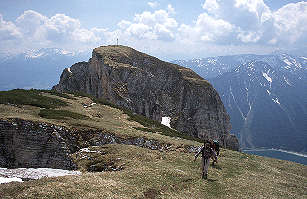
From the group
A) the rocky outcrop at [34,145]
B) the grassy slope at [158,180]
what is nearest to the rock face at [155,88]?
the grassy slope at [158,180]

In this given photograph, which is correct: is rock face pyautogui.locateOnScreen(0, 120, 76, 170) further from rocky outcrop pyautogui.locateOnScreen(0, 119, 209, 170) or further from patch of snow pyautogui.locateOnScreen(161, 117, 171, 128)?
patch of snow pyautogui.locateOnScreen(161, 117, 171, 128)

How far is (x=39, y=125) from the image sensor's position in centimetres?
3378

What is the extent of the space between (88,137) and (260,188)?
75.6 ft

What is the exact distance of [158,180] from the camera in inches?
840

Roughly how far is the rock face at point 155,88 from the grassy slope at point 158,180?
8218 cm

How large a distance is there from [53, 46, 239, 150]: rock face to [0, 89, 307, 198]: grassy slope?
82.2 m

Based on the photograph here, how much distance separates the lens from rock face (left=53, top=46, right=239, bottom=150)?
12125cm

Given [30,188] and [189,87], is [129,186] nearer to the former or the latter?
[30,188]

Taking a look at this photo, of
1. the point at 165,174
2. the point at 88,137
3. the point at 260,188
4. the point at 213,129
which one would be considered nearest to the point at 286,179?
the point at 260,188

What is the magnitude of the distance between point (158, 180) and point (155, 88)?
111073 millimetres

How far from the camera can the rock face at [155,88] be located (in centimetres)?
12125

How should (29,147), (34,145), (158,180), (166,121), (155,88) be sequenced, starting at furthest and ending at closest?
(155,88)
(166,121)
(34,145)
(29,147)
(158,180)

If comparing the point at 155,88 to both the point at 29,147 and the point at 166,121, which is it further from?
the point at 29,147

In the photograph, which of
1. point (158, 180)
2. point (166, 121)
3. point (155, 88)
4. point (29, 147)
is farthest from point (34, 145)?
point (155, 88)
